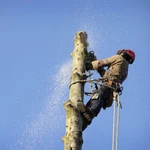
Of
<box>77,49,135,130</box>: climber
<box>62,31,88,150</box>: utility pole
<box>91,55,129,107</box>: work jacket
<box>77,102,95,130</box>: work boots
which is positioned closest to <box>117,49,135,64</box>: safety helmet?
<box>77,49,135,130</box>: climber

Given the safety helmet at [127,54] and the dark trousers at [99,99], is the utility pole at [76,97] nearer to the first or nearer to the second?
the dark trousers at [99,99]

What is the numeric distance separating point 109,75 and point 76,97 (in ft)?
4.71

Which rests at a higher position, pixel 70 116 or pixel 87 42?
pixel 87 42

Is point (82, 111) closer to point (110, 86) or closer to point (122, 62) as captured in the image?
point (110, 86)

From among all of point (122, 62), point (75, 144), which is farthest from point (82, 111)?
point (122, 62)

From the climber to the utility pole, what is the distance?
299 mm

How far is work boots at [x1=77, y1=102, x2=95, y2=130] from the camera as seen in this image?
5.35m

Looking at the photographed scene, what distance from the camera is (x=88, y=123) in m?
5.52

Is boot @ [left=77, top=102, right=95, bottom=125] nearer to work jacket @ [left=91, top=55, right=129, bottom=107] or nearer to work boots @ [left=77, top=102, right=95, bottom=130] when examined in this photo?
work boots @ [left=77, top=102, right=95, bottom=130]

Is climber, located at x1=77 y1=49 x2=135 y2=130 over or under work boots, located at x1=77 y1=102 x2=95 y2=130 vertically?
over

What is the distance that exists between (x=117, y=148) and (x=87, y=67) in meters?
2.09

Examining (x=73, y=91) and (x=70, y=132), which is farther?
(x=73, y=91)

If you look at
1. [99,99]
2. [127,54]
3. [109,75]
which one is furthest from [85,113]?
[127,54]

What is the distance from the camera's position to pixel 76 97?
5605 millimetres
